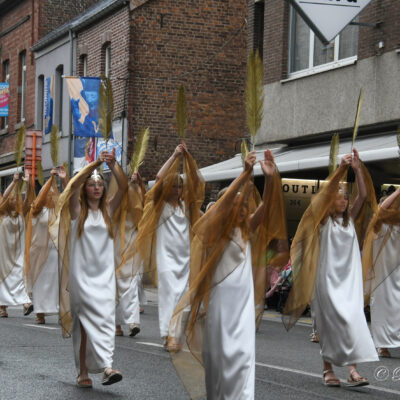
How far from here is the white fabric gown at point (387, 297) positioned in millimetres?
11344

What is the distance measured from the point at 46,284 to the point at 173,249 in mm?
3347

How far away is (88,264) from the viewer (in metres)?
8.62

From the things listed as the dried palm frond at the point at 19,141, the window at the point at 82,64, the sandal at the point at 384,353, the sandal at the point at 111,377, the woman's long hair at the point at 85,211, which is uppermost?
the window at the point at 82,64

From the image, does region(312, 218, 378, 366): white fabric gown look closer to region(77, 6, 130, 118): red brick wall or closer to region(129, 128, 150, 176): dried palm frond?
region(129, 128, 150, 176): dried palm frond

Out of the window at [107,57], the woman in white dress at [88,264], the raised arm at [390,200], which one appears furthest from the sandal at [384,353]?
the window at [107,57]

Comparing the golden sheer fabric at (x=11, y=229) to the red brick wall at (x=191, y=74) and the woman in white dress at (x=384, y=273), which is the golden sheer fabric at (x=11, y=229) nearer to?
the woman in white dress at (x=384, y=273)

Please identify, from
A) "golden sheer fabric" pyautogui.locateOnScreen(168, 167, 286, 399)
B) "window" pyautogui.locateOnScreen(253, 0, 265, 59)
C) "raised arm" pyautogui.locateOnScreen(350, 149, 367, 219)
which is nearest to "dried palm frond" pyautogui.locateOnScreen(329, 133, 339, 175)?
"raised arm" pyautogui.locateOnScreen(350, 149, 367, 219)

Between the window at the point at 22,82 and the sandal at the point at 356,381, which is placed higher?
the window at the point at 22,82

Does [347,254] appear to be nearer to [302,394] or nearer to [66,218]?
[302,394]

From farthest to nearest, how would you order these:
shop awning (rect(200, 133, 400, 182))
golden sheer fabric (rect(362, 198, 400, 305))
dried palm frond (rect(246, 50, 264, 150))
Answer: shop awning (rect(200, 133, 400, 182)) < golden sheer fabric (rect(362, 198, 400, 305)) < dried palm frond (rect(246, 50, 264, 150))

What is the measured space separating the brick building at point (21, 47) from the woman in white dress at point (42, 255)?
21295 millimetres

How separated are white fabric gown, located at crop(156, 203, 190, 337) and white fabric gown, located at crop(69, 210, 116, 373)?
2.80m

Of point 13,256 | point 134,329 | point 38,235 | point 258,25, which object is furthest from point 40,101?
point 134,329

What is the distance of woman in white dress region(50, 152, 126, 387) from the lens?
27.7ft
